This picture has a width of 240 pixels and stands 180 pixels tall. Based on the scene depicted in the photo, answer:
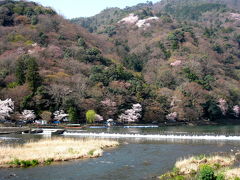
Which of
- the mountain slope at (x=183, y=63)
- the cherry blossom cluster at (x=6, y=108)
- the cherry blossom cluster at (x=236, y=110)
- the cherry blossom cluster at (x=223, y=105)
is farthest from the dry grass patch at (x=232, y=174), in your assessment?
the cherry blossom cluster at (x=236, y=110)

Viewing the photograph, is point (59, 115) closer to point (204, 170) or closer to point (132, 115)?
point (132, 115)

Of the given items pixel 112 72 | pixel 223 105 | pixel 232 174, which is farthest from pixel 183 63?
pixel 232 174

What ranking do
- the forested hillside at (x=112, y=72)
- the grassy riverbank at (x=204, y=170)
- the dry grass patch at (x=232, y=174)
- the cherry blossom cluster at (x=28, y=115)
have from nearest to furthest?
1. the grassy riverbank at (x=204, y=170)
2. the dry grass patch at (x=232, y=174)
3. the cherry blossom cluster at (x=28, y=115)
4. the forested hillside at (x=112, y=72)

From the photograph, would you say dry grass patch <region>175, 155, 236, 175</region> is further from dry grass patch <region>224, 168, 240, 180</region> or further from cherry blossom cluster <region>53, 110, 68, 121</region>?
cherry blossom cluster <region>53, 110, 68, 121</region>

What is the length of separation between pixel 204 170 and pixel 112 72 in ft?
229

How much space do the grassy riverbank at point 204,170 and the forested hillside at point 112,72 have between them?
45782mm

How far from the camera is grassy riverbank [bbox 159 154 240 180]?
53.6 feet

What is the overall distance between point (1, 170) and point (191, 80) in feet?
259

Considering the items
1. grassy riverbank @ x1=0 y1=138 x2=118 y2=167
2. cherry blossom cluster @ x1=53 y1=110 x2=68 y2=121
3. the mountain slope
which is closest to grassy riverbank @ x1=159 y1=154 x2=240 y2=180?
grassy riverbank @ x1=0 y1=138 x2=118 y2=167

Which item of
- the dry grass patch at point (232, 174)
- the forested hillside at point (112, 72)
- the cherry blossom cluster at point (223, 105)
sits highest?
the forested hillside at point (112, 72)

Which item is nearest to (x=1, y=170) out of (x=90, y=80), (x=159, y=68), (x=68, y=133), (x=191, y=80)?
(x=68, y=133)

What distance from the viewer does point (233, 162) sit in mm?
24828

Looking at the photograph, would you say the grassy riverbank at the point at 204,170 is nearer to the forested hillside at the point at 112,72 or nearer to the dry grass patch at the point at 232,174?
the dry grass patch at the point at 232,174

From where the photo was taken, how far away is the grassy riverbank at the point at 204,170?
16345 mm
